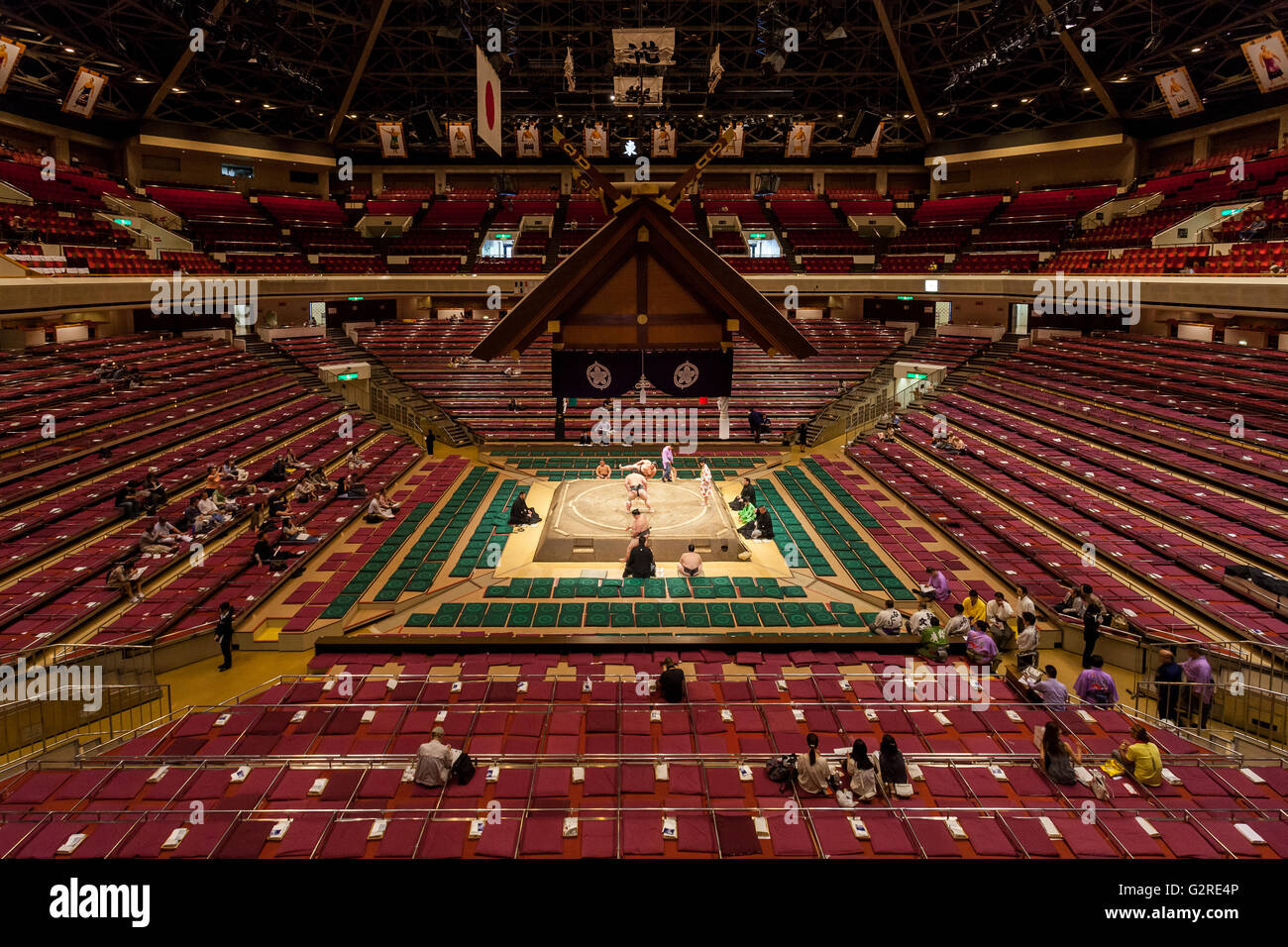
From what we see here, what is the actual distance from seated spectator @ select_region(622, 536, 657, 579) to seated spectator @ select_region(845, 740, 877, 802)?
7.45 m

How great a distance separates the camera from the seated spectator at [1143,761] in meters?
6.23

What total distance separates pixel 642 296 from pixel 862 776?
5.05 m

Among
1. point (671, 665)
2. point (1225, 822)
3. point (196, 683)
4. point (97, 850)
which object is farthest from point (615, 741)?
point (196, 683)

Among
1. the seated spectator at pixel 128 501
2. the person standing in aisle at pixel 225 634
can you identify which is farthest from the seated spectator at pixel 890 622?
the seated spectator at pixel 128 501

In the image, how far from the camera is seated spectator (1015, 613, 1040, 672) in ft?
31.6

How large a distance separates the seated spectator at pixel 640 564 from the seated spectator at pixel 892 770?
7.47m

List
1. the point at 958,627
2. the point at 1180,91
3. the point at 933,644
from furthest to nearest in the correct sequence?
1. the point at 1180,91
2. the point at 958,627
3. the point at 933,644

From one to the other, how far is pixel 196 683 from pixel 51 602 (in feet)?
9.12

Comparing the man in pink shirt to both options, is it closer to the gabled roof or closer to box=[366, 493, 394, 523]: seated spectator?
the gabled roof

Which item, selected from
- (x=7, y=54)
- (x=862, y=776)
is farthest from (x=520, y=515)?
(x=7, y=54)

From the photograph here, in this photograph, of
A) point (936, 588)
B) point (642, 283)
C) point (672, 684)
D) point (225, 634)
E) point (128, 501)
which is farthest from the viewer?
point (128, 501)

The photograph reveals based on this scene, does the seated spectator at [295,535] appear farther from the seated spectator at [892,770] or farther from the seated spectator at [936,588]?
the seated spectator at [892,770]

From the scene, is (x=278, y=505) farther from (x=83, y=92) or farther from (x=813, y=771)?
(x=83, y=92)

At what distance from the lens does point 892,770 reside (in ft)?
20.3
